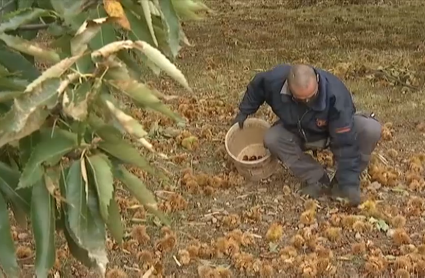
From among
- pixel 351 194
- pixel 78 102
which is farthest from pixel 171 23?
pixel 351 194

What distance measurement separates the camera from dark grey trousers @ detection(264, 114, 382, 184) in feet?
13.8

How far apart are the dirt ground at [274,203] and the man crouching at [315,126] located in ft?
0.49

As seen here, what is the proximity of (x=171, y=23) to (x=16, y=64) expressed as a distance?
351 mm

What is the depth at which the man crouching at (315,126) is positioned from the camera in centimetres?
402

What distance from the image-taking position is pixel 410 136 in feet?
16.3

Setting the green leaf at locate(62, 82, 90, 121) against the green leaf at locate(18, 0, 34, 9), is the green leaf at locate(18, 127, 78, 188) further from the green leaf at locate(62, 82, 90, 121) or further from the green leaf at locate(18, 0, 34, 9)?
the green leaf at locate(18, 0, 34, 9)

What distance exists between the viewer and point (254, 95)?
448cm

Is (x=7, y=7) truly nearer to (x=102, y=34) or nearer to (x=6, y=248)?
(x=102, y=34)

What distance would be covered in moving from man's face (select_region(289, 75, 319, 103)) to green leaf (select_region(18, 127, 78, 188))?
8.80 ft

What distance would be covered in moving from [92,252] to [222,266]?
2.15m

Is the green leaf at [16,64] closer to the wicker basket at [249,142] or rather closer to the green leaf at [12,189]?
the green leaf at [12,189]

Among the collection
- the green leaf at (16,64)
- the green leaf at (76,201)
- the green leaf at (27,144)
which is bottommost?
the green leaf at (76,201)

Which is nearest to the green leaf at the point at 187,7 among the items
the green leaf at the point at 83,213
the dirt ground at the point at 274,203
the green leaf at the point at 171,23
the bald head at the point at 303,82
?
the green leaf at the point at 171,23

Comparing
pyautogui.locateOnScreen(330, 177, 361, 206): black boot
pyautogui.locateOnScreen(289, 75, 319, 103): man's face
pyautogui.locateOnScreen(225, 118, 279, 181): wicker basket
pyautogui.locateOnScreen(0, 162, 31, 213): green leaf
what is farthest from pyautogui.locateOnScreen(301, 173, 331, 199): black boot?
pyautogui.locateOnScreen(0, 162, 31, 213): green leaf
